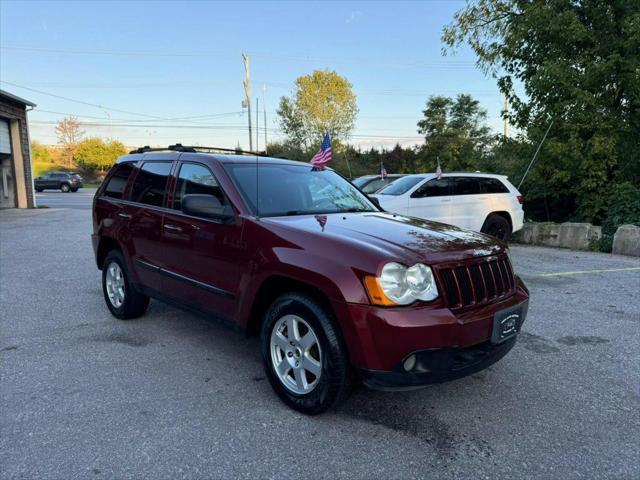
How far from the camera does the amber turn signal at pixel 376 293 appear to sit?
270 centimetres

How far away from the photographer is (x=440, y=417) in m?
3.09

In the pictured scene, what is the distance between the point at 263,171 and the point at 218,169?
0.41 m

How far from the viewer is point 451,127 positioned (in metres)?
40.9

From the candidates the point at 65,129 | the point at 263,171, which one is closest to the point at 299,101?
the point at 65,129

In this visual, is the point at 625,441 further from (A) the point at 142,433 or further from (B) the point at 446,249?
(A) the point at 142,433

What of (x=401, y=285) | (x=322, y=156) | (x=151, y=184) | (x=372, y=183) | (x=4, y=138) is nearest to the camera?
(x=401, y=285)

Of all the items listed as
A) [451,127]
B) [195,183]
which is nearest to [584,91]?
[195,183]

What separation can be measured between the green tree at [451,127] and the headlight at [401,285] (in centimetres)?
3447

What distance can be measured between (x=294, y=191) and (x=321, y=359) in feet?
5.38

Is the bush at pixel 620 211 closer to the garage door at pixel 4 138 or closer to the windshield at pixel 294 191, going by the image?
the windshield at pixel 294 191

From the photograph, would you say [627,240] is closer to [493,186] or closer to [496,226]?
[496,226]

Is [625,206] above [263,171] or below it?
below

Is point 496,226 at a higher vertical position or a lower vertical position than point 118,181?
lower

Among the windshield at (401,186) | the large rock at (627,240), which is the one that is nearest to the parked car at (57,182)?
the windshield at (401,186)
